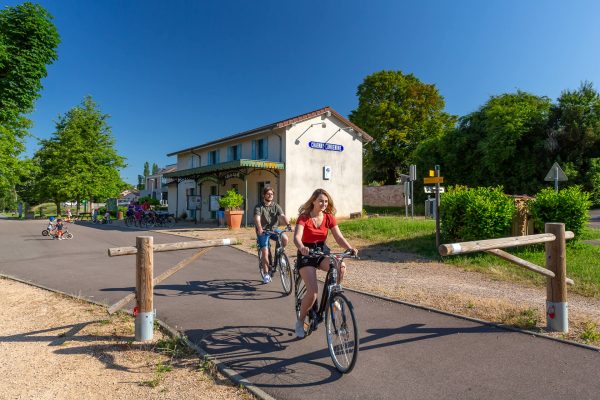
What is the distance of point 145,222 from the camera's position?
2236 centimetres

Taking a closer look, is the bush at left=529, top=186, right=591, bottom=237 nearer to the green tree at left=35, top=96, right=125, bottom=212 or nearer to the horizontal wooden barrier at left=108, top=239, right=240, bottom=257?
the horizontal wooden barrier at left=108, top=239, right=240, bottom=257

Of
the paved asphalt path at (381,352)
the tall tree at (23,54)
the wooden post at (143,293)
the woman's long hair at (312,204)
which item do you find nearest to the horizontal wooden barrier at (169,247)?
the wooden post at (143,293)

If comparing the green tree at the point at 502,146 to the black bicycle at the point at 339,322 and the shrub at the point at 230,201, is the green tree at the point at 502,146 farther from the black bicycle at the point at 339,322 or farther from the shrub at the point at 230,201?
the black bicycle at the point at 339,322

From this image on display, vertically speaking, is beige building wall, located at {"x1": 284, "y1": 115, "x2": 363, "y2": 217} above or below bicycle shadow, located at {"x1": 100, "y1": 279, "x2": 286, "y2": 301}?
above

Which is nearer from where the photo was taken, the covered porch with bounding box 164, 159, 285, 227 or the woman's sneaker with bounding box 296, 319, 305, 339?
the woman's sneaker with bounding box 296, 319, 305, 339

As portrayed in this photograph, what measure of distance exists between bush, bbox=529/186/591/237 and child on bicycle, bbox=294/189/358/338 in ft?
25.9

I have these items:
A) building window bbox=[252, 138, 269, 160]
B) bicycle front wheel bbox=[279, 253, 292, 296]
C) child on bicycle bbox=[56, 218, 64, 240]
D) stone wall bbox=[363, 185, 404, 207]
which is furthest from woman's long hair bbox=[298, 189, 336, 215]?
stone wall bbox=[363, 185, 404, 207]

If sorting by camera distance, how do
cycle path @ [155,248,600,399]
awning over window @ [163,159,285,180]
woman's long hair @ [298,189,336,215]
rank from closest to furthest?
cycle path @ [155,248,600,399] < woman's long hair @ [298,189,336,215] < awning over window @ [163,159,285,180]

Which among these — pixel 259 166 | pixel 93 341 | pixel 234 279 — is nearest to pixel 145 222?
pixel 259 166

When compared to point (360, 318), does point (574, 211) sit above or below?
above

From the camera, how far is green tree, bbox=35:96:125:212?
35.9 meters

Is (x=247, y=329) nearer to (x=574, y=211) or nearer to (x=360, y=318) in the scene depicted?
(x=360, y=318)

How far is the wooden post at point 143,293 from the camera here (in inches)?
172

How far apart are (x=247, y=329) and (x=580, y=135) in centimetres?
2827
